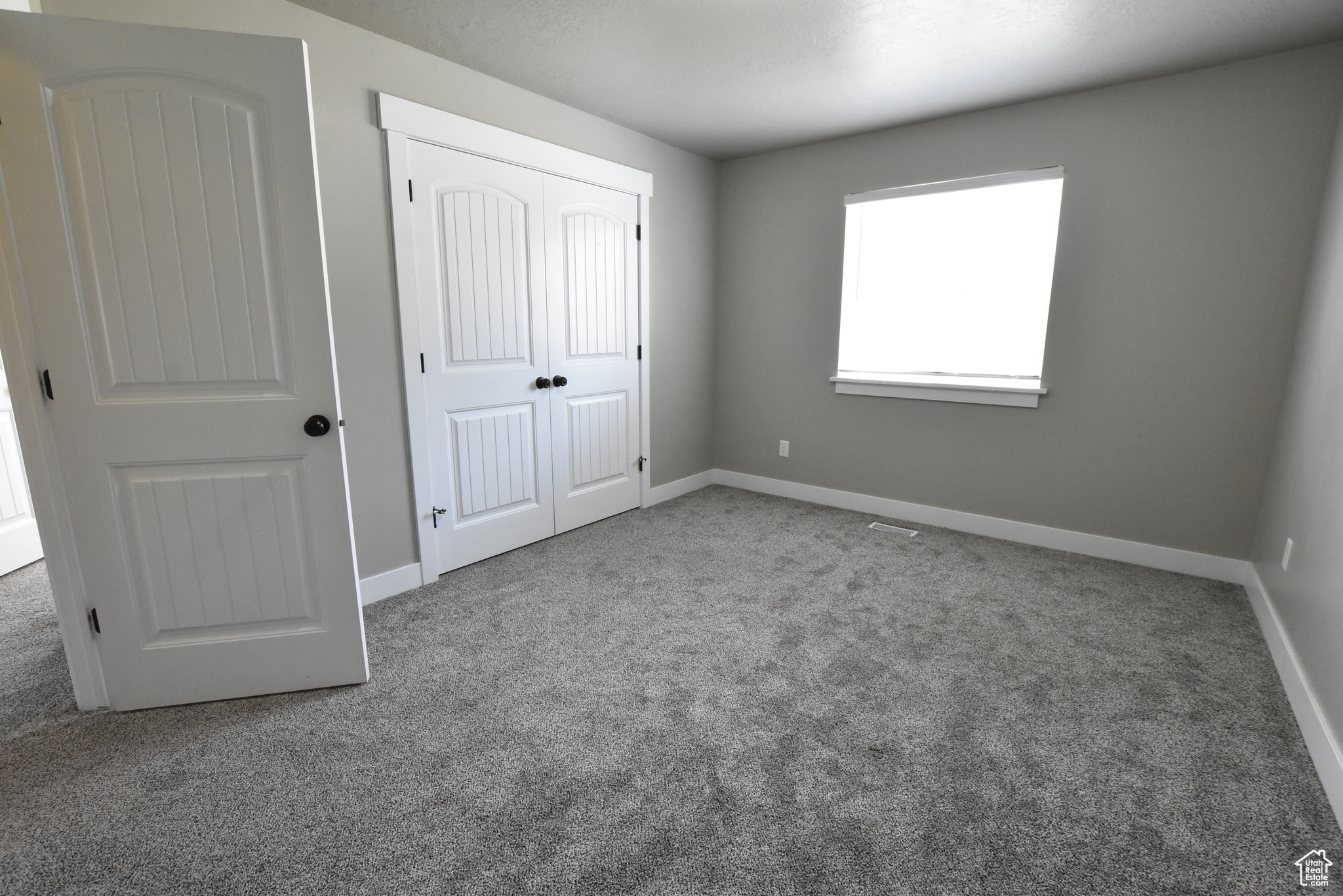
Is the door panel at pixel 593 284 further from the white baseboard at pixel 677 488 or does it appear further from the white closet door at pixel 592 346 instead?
the white baseboard at pixel 677 488

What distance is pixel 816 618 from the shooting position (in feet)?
8.73

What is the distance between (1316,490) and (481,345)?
354 cm

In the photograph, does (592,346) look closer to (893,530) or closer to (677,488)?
(677,488)

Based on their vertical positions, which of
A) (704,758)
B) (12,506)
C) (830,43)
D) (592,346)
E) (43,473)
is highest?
(830,43)

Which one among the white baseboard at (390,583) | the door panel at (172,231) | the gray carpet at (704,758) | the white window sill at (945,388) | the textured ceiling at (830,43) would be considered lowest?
the gray carpet at (704,758)

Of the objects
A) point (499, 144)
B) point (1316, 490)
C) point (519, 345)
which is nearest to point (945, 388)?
point (1316, 490)

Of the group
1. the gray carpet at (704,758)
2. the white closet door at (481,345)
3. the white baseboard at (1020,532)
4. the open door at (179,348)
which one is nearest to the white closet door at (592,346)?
the white closet door at (481,345)

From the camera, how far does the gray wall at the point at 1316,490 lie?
185cm

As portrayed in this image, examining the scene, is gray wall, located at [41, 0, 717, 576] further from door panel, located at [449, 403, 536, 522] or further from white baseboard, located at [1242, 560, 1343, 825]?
white baseboard, located at [1242, 560, 1343, 825]

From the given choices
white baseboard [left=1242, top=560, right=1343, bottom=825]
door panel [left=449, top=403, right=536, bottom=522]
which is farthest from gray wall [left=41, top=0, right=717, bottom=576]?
white baseboard [left=1242, top=560, right=1343, bottom=825]

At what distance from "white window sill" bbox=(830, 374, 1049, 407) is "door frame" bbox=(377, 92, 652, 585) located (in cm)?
220

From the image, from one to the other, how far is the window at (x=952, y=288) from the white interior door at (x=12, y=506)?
481cm

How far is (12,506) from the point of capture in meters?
3.14

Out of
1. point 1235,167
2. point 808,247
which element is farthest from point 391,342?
point 1235,167
